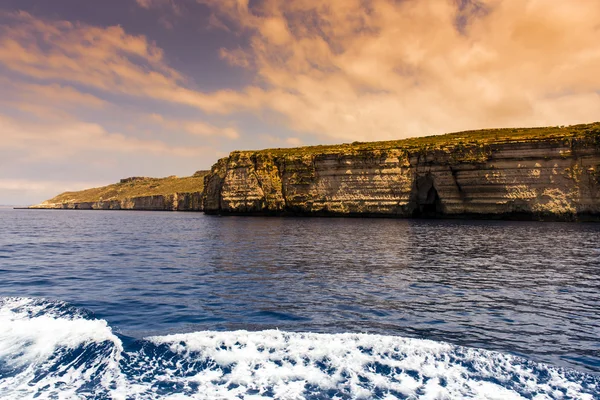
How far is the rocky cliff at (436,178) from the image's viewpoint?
6112cm

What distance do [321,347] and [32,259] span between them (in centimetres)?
2472

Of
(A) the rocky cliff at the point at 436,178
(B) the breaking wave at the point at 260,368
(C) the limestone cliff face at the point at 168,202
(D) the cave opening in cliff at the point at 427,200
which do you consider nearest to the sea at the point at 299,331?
(B) the breaking wave at the point at 260,368

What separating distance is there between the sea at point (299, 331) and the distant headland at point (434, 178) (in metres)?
46.7

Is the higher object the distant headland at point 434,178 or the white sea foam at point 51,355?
the distant headland at point 434,178

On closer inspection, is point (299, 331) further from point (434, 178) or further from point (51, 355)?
point (434, 178)

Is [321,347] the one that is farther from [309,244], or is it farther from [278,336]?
[309,244]

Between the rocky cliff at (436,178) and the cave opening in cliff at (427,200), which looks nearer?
the rocky cliff at (436,178)

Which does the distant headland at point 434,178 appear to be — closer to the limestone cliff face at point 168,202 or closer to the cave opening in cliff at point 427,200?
the cave opening in cliff at point 427,200

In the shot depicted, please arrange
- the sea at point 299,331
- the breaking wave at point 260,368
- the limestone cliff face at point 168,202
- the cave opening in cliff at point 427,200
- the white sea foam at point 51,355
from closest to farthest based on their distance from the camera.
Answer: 1. the breaking wave at point 260,368
2. the white sea foam at point 51,355
3. the sea at point 299,331
4. the cave opening in cliff at point 427,200
5. the limestone cliff face at point 168,202

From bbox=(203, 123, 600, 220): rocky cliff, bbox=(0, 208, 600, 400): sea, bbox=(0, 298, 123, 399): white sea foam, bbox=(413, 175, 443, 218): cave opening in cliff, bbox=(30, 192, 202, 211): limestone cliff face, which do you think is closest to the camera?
bbox=(0, 298, 123, 399): white sea foam

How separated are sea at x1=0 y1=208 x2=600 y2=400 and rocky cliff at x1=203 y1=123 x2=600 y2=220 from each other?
46654 millimetres

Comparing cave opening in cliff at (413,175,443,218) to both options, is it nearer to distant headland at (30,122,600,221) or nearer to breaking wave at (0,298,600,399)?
distant headland at (30,122,600,221)

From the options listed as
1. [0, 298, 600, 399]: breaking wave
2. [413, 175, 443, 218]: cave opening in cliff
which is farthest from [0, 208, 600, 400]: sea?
[413, 175, 443, 218]: cave opening in cliff

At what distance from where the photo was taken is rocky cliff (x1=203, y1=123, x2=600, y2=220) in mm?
61125
